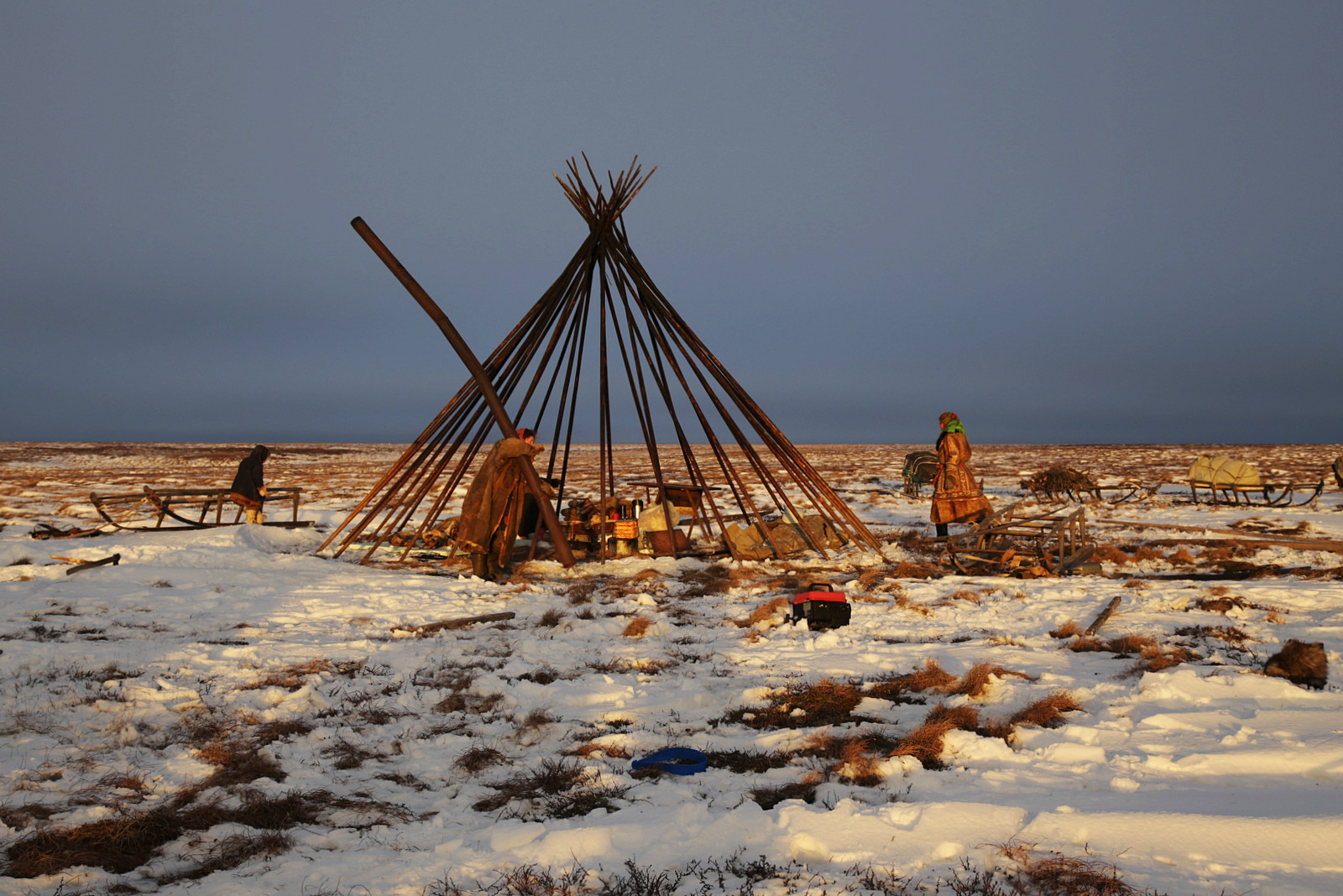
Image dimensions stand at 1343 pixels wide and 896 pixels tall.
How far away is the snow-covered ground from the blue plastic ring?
71mm

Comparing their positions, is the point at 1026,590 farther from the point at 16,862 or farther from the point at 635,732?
the point at 16,862

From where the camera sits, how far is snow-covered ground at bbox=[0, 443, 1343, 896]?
2545mm

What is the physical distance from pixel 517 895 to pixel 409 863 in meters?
0.52

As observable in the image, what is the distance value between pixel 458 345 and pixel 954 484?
6.88m

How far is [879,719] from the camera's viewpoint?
13.1 feet

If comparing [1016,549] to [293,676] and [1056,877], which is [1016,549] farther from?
[293,676]

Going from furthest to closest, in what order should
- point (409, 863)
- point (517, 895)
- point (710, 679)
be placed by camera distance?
point (710, 679), point (409, 863), point (517, 895)

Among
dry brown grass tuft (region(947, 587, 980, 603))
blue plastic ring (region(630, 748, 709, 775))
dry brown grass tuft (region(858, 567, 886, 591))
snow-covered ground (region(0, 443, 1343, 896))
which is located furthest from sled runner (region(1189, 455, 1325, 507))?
blue plastic ring (region(630, 748, 709, 775))

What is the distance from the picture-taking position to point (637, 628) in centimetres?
591

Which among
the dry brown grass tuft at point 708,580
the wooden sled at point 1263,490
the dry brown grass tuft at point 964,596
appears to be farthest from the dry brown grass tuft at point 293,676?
the wooden sled at point 1263,490

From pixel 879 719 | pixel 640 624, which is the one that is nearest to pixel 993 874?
pixel 879 719

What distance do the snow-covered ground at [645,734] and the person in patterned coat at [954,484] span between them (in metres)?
2.35

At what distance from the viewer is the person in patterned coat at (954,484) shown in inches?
374

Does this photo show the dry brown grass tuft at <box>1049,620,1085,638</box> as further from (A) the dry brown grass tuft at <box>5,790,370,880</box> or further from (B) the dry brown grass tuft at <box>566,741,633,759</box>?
(A) the dry brown grass tuft at <box>5,790,370,880</box>
